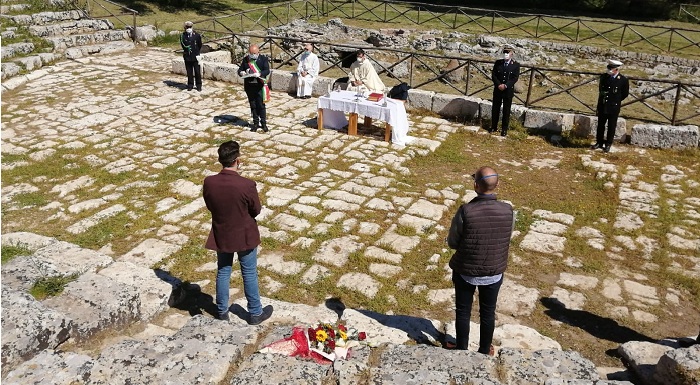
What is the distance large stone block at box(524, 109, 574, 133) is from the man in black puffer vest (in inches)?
277

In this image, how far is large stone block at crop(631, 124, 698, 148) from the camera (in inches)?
386

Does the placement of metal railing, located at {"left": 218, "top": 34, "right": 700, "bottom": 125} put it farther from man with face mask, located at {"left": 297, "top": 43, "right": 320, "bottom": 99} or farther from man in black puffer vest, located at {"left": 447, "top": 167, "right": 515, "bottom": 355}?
man in black puffer vest, located at {"left": 447, "top": 167, "right": 515, "bottom": 355}

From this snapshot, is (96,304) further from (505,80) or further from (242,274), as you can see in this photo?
(505,80)

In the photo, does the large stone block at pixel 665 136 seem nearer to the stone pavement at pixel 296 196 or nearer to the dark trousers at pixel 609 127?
the stone pavement at pixel 296 196

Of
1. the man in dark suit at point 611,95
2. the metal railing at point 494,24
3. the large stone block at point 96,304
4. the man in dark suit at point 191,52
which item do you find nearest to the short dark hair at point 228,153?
the large stone block at point 96,304

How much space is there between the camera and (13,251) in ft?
→ 18.2

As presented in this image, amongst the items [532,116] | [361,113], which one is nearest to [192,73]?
[361,113]

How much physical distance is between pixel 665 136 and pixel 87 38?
15420mm

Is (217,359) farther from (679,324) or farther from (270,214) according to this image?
(679,324)

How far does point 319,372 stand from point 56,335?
6.25ft

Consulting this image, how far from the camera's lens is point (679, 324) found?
5.30m

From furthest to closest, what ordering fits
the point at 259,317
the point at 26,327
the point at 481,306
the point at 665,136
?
the point at 665,136
the point at 259,317
the point at 481,306
the point at 26,327

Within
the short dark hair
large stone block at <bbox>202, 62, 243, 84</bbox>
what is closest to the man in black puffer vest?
the short dark hair

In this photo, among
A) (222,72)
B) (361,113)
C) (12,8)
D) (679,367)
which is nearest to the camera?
(679,367)
